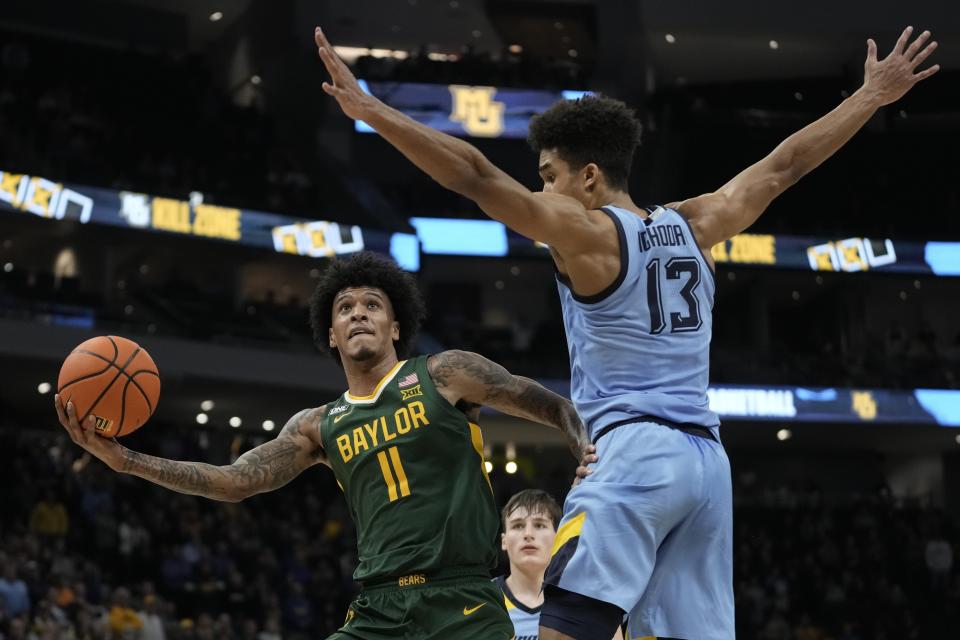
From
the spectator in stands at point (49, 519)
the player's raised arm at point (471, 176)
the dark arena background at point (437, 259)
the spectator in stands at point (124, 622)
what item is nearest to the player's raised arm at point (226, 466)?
the player's raised arm at point (471, 176)

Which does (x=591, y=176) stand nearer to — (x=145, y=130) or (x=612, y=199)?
(x=612, y=199)

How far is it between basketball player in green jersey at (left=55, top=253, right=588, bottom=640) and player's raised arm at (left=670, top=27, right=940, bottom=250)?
998 mm

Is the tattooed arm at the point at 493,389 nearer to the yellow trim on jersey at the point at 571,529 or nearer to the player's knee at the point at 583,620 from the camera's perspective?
the yellow trim on jersey at the point at 571,529

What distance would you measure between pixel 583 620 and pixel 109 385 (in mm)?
2450

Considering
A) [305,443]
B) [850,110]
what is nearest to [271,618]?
[305,443]

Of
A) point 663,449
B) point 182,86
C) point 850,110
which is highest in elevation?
point 182,86

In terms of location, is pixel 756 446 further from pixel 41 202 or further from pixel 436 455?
pixel 436 455

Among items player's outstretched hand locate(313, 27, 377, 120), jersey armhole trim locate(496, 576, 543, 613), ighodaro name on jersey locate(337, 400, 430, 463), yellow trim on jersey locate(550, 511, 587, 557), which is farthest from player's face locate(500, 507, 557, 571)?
player's outstretched hand locate(313, 27, 377, 120)

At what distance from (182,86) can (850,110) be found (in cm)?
2937

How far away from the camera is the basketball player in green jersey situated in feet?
17.8

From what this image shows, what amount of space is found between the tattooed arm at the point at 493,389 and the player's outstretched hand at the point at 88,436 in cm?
139

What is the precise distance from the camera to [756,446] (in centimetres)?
3728

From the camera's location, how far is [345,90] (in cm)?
449

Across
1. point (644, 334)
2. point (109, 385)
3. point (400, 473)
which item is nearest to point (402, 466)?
point (400, 473)
